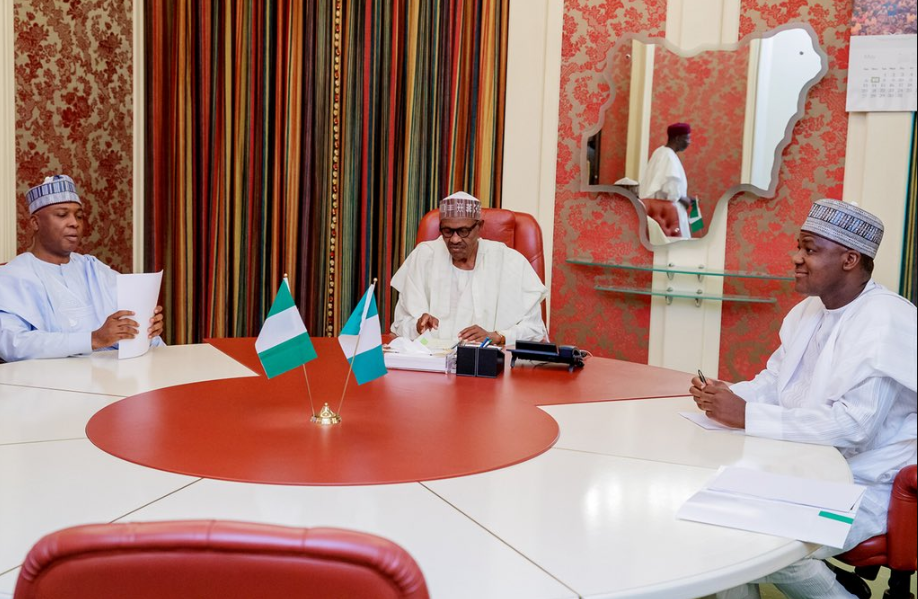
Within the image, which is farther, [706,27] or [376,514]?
[706,27]

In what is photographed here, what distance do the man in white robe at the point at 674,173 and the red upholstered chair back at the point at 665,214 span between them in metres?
0.02

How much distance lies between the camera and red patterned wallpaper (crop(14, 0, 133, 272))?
11.9ft

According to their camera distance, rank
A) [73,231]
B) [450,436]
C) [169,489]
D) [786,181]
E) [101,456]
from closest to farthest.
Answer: [169,489], [101,456], [450,436], [73,231], [786,181]

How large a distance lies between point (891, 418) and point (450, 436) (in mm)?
1041

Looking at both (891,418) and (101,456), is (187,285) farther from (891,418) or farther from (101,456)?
(891,418)

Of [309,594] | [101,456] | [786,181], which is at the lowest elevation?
[101,456]

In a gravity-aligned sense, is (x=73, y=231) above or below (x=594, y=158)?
below

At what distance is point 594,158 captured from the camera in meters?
4.23

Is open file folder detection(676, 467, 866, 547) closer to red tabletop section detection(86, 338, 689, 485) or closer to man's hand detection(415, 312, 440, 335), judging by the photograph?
red tabletop section detection(86, 338, 689, 485)

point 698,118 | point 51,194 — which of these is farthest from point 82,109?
point 698,118

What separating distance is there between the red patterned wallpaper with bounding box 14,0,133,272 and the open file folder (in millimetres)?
3227

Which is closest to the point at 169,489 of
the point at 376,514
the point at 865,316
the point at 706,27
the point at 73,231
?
the point at 376,514

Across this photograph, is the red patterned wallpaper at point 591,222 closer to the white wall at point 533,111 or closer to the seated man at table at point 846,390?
the white wall at point 533,111

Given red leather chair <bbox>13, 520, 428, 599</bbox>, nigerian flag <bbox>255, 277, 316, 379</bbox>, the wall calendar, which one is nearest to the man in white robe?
the wall calendar
